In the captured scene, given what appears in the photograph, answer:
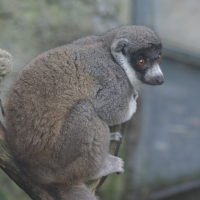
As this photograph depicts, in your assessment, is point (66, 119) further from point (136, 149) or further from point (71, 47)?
point (136, 149)

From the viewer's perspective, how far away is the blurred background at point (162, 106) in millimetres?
8297

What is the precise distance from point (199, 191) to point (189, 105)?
275 centimetres

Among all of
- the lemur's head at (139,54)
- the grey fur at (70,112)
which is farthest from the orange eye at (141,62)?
the grey fur at (70,112)

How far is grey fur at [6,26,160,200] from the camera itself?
3.77 meters

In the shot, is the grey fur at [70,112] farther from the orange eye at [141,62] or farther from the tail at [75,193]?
the orange eye at [141,62]

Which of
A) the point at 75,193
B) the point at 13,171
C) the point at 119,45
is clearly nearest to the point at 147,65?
the point at 119,45

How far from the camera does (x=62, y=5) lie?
790cm

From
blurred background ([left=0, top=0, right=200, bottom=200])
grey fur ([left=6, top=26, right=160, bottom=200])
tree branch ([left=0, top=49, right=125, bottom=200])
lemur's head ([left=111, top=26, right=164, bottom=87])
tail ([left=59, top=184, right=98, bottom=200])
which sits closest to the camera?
tree branch ([left=0, top=49, right=125, bottom=200])

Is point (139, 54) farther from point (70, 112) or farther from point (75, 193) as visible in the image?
point (75, 193)

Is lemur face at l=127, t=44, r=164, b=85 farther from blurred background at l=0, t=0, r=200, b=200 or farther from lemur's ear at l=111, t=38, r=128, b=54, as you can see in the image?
blurred background at l=0, t=0, r=200, b=200

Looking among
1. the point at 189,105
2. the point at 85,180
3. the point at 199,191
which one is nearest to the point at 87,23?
the point at 189,105

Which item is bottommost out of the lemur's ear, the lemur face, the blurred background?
the blurred background

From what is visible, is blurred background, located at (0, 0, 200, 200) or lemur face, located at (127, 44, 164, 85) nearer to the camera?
lemur face, located at (127, 44, 164, 85)

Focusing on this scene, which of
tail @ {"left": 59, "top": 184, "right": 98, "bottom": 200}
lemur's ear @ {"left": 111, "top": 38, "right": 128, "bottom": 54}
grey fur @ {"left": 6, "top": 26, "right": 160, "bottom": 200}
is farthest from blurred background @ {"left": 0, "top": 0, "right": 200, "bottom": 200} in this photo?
tail @ {"left": 59, "top": 184, "right": 98, "bottom": 200}
